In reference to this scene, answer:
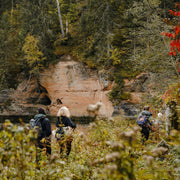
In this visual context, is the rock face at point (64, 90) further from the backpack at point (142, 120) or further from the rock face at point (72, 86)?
the backpack at point (142, 120)

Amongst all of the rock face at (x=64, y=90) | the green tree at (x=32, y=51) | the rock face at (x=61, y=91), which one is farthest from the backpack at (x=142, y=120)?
the green tree at (x=32, y=51)

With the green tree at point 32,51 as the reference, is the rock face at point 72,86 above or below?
below

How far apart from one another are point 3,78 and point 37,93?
3.58 metres

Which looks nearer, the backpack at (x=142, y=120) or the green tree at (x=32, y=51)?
the backpack at (x=142, y=120)

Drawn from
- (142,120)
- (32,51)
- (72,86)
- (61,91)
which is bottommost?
(61,91)

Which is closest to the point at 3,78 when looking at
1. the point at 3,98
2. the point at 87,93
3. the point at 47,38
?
the point at 3,98

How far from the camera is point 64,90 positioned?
1839 cm

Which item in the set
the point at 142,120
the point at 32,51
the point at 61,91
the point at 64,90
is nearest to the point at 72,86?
the point at 64,90

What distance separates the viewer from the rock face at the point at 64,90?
58.0 ft

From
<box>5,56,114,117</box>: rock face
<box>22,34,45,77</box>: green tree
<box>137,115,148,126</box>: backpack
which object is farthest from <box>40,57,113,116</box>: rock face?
<box>137,115,148,126</box>: backpack

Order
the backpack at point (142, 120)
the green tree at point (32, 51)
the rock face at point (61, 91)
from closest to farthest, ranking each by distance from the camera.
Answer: the backpack at point (142, 120) < the green tree at point (32, 51) < the rock face at point (61, 91)

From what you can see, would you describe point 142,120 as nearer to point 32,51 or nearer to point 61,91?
point 61,91

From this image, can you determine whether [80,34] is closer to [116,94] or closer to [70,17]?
[70,17]

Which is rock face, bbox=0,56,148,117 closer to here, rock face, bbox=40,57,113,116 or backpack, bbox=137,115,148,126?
rock face, bbox=40,57,113,116
